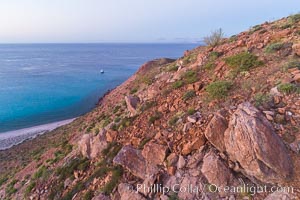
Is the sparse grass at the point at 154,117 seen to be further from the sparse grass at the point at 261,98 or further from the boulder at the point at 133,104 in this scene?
the sparse grass at the point at 261,98

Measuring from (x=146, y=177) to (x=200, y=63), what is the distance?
678 centimetres

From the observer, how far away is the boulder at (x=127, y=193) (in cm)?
679

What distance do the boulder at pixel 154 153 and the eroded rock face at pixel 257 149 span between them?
6.58 feet

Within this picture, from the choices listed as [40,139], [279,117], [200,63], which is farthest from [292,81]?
[40,139]

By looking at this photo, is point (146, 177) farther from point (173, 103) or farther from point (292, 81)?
point (292, 81)

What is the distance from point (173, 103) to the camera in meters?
9.48

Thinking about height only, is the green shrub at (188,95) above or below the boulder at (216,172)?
above

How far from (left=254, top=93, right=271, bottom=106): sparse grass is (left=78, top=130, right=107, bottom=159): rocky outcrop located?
20.1 ft

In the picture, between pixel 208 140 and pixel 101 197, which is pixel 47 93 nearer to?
pixel 101 197

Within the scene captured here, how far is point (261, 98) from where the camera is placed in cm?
709

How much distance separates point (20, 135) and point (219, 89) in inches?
1132

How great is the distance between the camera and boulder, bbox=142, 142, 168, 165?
7316mm

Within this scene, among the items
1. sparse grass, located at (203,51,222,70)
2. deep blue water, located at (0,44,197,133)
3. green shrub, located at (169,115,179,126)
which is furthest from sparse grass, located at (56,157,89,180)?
deep blue water, located at (0,44,197,133)

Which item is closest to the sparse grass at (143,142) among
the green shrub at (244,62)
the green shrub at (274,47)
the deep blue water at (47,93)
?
the green shrub at (244,62)
